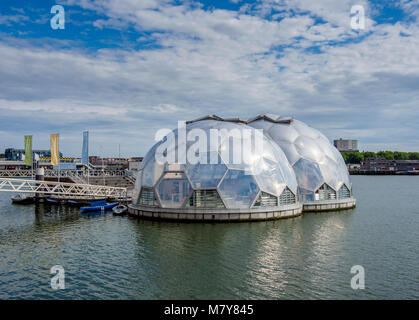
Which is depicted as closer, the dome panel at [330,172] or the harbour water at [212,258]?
the harbour water at [212,258]

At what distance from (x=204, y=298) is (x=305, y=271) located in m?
5.70

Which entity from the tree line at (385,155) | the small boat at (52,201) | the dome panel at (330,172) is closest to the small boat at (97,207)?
the small boat at (52,201)

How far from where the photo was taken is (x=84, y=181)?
194 ft

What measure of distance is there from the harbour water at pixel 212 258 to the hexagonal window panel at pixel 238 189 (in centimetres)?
234

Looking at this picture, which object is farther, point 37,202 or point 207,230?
point 37,202

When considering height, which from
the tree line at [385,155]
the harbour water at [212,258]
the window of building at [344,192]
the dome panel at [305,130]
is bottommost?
the harbour water at [212,258]

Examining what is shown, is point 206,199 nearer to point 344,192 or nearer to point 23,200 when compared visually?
point 344,192

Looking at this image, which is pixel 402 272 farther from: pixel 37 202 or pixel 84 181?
pixel 84 181

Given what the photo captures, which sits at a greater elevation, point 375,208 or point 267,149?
point 267,149

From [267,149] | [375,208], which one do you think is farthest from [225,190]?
[375,208]

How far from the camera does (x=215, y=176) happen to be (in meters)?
29.0

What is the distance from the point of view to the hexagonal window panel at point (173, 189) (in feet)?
95.7

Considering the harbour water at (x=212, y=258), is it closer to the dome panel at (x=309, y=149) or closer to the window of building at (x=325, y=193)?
the window of building at (x=325, y=193)
